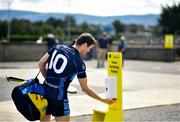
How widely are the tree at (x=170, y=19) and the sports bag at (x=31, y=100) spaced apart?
7483cm

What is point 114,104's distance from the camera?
6.25 metres

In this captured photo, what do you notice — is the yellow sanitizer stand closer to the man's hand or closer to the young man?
the man's hand

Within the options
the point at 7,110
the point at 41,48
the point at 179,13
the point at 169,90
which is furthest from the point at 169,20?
the point at 7,110

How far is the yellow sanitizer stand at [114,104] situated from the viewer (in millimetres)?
6281

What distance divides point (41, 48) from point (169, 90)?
15.6 metres

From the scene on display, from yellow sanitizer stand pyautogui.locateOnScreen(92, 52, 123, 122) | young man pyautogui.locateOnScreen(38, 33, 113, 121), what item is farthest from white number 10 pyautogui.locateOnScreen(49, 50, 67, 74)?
yellow sanitizer stand pyautogui.locateOnScreen(92, 52, 123, 122)

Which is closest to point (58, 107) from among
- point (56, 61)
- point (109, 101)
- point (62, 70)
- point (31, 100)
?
point (31, 100)

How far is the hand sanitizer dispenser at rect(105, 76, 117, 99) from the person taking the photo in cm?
611

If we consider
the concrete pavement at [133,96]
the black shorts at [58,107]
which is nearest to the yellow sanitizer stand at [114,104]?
the concrete pavement at [133,96]

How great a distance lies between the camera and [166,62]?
30.1m

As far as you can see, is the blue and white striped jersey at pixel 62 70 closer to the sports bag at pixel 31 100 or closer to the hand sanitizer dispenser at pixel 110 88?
the sports bag at pixel 31 100

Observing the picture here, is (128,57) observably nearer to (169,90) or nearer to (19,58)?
(19,58)

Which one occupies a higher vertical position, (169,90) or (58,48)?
(58,48)

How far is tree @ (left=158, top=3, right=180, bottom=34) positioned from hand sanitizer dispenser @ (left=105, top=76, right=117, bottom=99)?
243 feet
